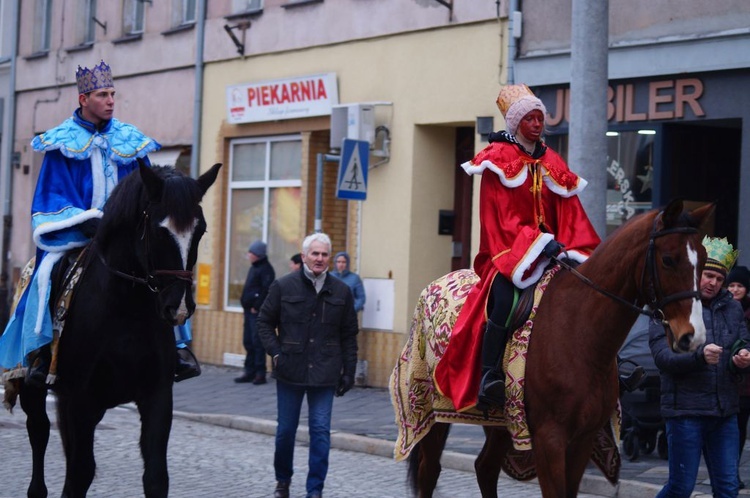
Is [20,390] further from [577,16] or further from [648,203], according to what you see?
[648,203]

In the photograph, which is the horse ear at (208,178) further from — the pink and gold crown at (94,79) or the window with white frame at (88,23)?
the window with white frame at (88,23)

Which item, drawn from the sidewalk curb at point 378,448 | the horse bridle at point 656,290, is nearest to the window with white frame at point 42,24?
the sidewalk curb at point 378,448

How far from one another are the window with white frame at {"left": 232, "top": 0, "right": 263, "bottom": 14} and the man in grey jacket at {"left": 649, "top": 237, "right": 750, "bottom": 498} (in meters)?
14.6

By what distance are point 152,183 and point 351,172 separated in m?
9.67

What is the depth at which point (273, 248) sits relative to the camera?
858 inches

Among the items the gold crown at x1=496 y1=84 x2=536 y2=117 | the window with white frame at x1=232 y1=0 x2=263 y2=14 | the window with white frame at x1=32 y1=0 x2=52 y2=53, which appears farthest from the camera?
the window with white frame at x1=32 y1=0 x2=52 y2=53

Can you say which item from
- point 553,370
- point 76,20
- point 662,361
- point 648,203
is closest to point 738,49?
point 648,203

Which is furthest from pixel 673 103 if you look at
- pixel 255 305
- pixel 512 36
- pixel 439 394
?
pixel 439 394

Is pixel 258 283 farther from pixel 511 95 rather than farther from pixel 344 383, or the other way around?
pixel 511 95

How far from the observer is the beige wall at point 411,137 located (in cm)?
1800

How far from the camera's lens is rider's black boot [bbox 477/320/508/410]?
24.6 ft

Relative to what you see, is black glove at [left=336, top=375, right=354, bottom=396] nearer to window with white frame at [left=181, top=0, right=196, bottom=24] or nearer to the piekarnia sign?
the piekarnia sign

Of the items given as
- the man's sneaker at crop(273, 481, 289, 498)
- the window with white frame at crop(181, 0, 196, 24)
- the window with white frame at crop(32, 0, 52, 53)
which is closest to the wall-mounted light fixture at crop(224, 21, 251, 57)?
the window with white frame at crop(181, 0, 196, 24)

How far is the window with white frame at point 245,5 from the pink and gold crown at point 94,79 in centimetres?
1379
